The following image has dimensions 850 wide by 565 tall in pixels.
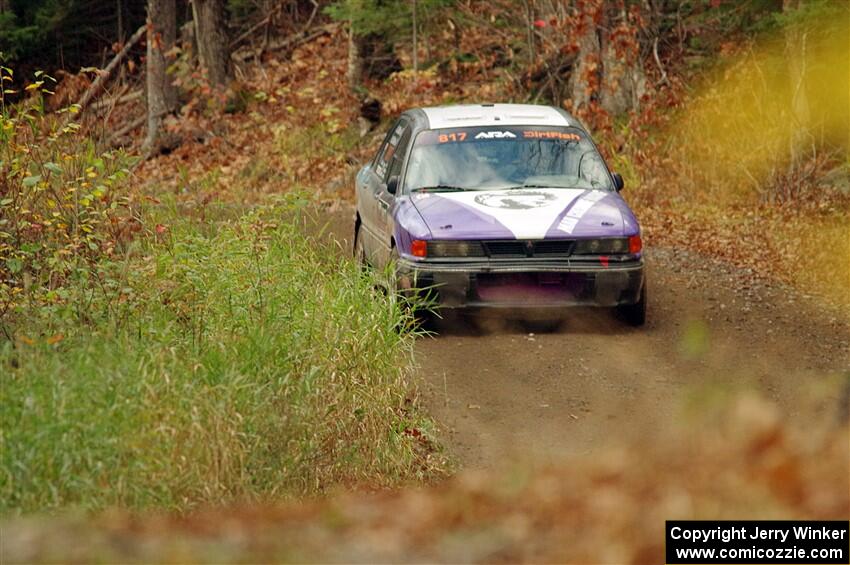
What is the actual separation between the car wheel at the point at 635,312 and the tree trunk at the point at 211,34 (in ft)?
55.2

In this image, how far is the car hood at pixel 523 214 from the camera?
10.7m

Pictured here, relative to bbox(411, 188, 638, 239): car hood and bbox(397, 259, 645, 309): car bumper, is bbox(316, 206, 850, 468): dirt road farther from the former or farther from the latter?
bbox(411, 188, 638, 239): car hood

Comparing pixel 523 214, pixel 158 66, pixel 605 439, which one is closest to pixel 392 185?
pixel 523 214

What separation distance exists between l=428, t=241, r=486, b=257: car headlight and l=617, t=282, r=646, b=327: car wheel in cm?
142

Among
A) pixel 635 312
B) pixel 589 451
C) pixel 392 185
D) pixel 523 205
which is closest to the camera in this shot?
pixel 589 451

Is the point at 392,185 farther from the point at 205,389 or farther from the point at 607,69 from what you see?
the point at 607,69

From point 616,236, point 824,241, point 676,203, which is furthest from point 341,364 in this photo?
point 676,203

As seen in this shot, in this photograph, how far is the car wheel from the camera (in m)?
11.2

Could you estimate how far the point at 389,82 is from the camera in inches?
1021

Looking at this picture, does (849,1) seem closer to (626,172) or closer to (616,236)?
(626,172)

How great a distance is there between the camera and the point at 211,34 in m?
26.4

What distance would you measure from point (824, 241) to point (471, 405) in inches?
288

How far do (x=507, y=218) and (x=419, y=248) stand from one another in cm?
75

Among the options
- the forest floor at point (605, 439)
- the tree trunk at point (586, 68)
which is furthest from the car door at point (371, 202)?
the tree trunk at point (586, 68)
